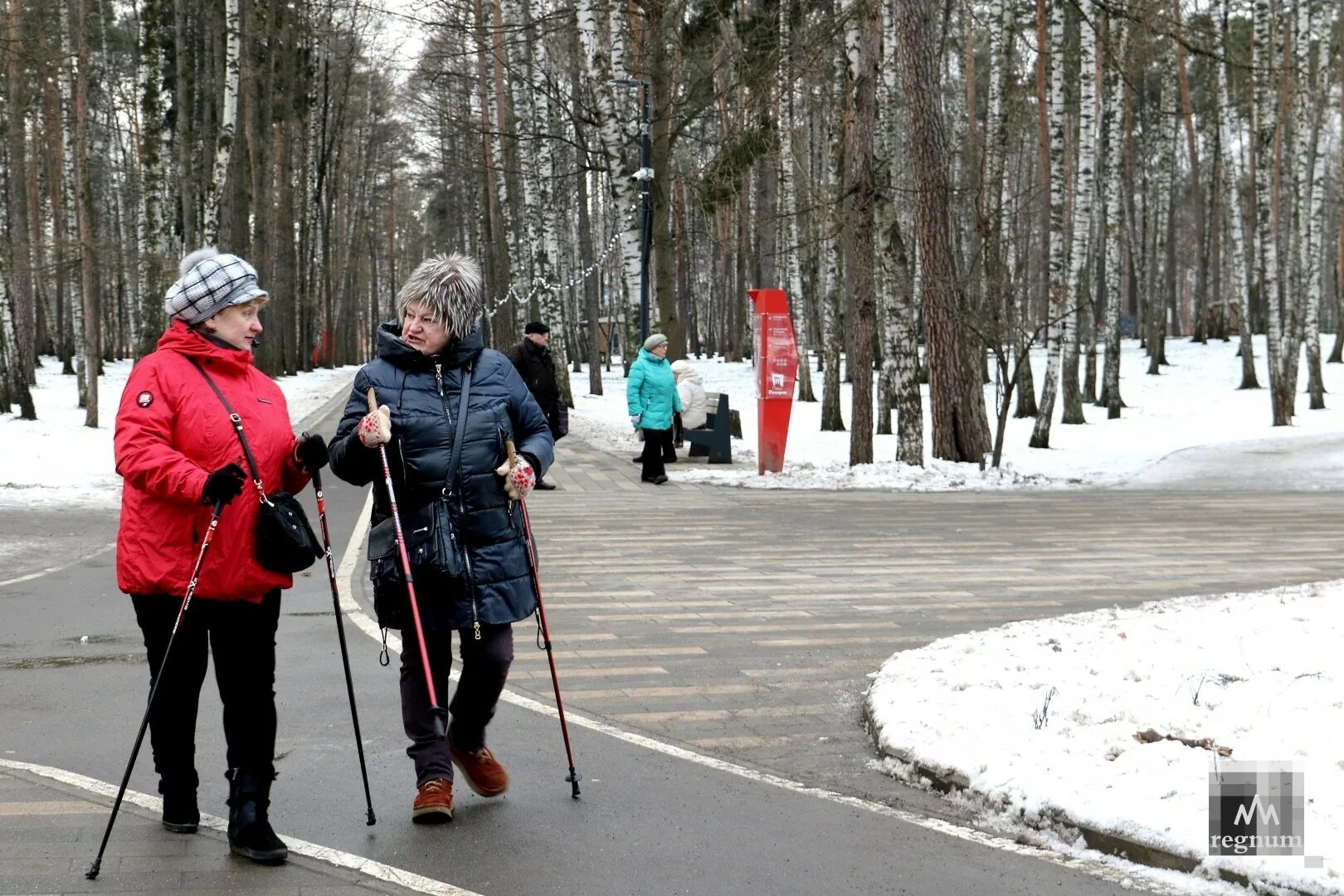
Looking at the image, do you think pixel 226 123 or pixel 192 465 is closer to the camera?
pixel 192 465

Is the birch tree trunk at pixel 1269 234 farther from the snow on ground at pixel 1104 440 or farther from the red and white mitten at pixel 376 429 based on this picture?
the red and white mitten at pixel 376 429

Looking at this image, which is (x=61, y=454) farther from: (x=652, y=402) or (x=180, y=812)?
(x=180, y=812)

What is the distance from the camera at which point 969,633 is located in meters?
8.00

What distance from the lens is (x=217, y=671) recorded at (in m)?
4.99

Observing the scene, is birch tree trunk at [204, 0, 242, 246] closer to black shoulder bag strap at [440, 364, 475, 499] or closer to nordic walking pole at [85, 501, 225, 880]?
black shoulder bag strap at [440, 364, 475, 499]

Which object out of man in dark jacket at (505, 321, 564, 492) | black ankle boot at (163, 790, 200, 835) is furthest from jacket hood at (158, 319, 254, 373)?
man in dark jacket at (505, 321, 564, 492)

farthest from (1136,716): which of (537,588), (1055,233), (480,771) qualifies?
(1055,233)

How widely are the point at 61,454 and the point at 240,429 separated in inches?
686

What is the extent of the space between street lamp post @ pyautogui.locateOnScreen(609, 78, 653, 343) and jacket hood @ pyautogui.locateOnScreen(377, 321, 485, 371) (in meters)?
18.9

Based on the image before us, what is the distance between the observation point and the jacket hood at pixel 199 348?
15.9 ft

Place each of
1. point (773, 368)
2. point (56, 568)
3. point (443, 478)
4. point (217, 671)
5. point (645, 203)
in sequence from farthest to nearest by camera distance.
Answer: point (645, 203) < point (773, 368) < point (56, 568) < point (443, 478) < point (217, 671)

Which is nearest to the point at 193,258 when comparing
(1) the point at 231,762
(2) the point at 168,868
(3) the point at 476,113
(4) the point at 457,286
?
(4) the point at 457,286

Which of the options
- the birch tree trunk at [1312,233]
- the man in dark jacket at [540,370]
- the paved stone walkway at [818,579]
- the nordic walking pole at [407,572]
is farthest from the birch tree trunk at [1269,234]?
the nordic walking pole at [407,572]

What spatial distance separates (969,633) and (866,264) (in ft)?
37.4
